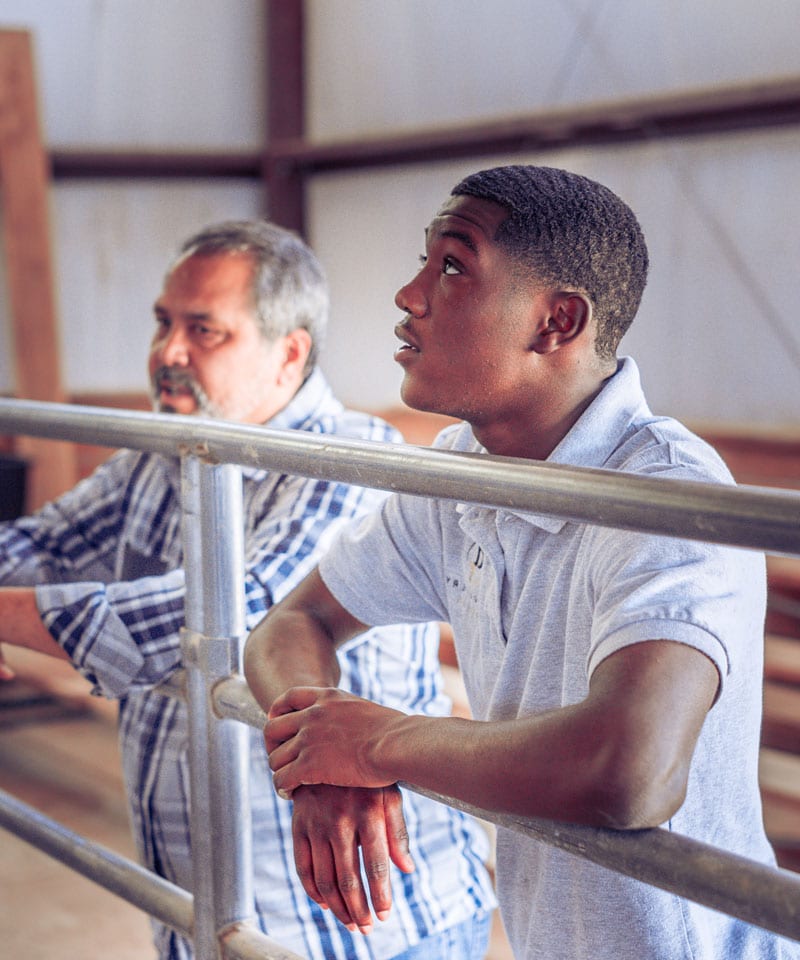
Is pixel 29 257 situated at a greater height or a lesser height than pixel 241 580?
greater

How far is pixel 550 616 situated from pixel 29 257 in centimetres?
465

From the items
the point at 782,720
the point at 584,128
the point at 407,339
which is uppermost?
the point at 584,128

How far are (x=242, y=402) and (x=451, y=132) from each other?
3.57 meters

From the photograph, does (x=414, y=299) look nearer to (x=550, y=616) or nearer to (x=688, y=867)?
(x=550, y=616)

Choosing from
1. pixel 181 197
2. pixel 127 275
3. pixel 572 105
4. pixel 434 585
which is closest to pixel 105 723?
pixel 127 275

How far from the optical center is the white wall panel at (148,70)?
559cm

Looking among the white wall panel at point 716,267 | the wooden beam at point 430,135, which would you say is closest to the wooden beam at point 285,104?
the wooden beam at point 430,135

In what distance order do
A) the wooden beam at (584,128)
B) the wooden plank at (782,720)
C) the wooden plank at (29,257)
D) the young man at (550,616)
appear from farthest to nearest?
the wooden plank at (29,257) < the wooden beam at (584,128) < the wooden plank at (782,720) < the young man at (550,616)

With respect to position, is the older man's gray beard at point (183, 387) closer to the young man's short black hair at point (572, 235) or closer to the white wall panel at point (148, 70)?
the young man's short black hair at point (572, 235)

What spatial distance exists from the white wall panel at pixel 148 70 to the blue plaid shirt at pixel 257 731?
4.23m

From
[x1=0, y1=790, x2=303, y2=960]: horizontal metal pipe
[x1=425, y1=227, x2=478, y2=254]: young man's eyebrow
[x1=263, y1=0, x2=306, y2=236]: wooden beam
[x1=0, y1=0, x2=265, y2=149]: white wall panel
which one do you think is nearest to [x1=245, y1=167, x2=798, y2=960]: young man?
[x1=425, y1=227, x2=478, y2=254]: young man's eyebrow

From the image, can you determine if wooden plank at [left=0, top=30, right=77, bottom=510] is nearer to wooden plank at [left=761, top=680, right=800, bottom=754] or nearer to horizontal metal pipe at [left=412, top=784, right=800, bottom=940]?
wooden plank at [left=761, top=680, right=800, bottom=754]

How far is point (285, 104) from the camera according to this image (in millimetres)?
5977

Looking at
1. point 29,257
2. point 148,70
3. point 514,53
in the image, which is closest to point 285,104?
point 148,70
